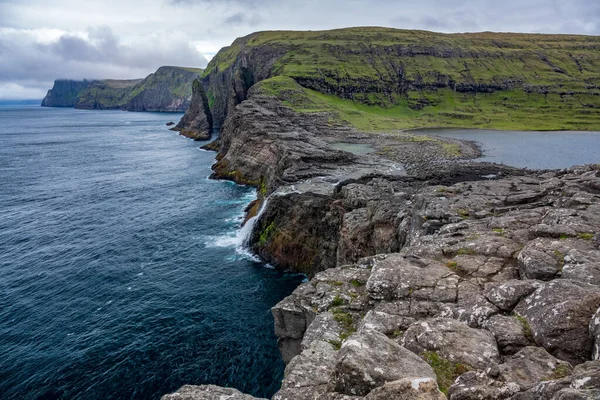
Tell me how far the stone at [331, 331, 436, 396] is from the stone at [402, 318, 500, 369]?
196 cm

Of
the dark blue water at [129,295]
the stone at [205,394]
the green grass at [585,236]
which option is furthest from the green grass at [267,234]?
the stone at [205,394]

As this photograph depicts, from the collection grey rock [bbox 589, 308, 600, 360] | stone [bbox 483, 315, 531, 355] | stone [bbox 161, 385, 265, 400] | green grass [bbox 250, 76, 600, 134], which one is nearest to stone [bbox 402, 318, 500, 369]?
stone [bbox 483, 315, 531, 355]

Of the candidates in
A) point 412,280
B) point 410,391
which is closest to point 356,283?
point 412,280

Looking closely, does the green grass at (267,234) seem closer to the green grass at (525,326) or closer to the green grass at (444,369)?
the green grass at (525,326)

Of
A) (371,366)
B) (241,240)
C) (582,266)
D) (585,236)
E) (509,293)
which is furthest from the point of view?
(241,240)

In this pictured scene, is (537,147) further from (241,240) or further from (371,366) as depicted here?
(371,366)

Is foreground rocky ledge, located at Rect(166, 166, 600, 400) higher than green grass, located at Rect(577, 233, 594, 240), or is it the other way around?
green grass, located at Rect(577, 233, 594, 240)

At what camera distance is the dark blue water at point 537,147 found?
293 ft

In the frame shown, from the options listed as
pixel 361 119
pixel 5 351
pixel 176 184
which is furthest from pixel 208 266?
pixel 361 119

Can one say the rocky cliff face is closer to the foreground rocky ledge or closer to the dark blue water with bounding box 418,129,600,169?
the dark blue water with bounding box 418,129,600,169

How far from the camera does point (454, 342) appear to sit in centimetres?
1270

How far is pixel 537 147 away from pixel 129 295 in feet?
394

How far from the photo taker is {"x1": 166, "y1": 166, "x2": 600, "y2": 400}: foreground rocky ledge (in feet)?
33.7

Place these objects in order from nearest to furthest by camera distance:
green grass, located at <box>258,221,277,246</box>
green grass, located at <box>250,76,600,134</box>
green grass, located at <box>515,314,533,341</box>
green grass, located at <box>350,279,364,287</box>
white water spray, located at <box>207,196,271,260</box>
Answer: green grass, located at <box>515,314,533,341</box> → green grass, located at <box>350,279,364,287</box> → green grass, located at <box>258,221,277,246</box> → white water spray, located at <box>207,196,271,260</box> → green grass, located at <box>250,76,600,134</box>
